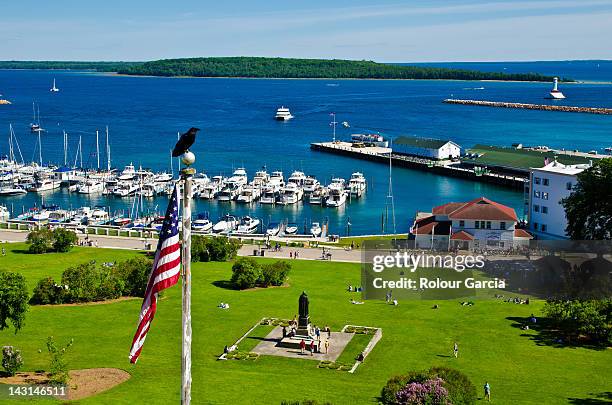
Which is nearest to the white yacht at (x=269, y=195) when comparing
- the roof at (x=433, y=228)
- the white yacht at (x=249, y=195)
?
the white yacht at (x=249, y=195)

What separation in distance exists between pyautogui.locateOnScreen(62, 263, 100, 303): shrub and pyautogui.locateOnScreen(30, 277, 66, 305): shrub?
43cm

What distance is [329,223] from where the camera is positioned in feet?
290

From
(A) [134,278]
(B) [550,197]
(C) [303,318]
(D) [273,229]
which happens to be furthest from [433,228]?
(C) [303,318]

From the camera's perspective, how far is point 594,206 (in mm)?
51875

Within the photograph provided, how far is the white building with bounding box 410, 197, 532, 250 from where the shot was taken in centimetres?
6353

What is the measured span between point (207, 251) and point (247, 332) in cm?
1942

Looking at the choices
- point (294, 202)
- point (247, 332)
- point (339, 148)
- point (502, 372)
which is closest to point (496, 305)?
point (502, 372)

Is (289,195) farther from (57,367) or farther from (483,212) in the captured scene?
(57,367)

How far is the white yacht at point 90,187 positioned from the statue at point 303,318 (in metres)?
69.1

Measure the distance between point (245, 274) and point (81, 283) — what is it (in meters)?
10.1

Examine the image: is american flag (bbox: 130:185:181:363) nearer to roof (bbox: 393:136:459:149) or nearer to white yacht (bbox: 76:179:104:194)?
white yacht (bbox: 76:179:104:194)

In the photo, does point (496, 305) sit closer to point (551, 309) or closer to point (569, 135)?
point (551, 309)

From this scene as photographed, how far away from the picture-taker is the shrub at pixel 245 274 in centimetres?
5088

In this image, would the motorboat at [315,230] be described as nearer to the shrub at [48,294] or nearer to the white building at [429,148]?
the shrub at [48,294]
